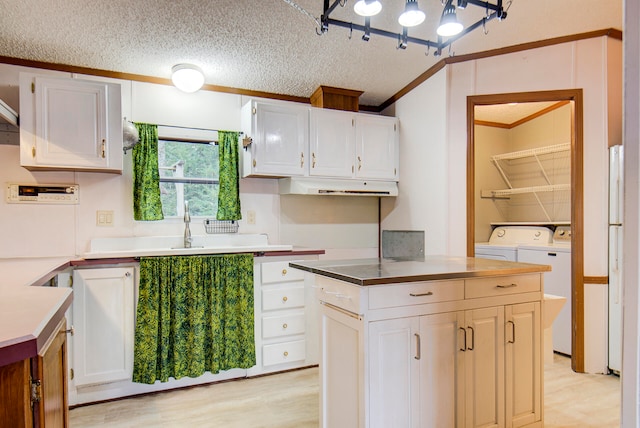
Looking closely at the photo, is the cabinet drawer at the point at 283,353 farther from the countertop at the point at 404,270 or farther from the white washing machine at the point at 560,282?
the white washing machine at the point at 560,282

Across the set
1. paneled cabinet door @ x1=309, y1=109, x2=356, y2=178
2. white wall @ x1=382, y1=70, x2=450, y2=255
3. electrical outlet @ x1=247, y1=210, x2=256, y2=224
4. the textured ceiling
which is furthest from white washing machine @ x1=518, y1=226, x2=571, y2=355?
electrical outlet @ x1=247, y1=210, x2=256, y2=224

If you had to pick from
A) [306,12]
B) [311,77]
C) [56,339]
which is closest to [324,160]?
[311,77]

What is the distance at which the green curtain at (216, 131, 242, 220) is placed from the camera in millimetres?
3139

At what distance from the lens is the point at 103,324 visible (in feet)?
7.81

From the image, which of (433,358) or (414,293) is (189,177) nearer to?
(414,293)

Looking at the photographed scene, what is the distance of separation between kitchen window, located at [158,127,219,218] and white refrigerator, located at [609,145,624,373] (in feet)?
9.87

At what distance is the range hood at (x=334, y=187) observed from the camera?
3.16 metres

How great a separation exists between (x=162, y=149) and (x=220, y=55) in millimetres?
935

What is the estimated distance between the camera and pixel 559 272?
3.08m

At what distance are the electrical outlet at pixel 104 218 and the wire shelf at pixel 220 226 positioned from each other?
704mm

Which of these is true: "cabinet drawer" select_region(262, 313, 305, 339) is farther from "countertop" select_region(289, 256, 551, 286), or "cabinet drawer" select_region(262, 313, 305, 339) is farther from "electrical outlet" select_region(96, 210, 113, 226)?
"electrical outlet" select_region(96, 210, 113, 226)

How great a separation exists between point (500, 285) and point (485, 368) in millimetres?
397

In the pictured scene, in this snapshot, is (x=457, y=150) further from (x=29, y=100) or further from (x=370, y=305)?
(x=29, y=100)

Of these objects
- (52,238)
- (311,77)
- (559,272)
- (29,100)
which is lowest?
(559,272)
